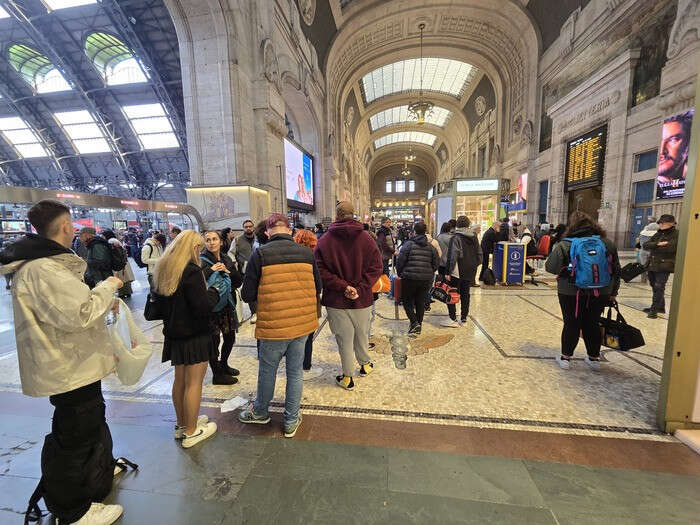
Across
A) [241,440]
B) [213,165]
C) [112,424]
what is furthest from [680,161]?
[213,165]

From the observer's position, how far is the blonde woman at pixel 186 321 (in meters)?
1.71

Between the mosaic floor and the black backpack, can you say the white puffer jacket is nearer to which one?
the mosaic floor

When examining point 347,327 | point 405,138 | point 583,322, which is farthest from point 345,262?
point 405,138

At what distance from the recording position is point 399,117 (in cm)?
3409

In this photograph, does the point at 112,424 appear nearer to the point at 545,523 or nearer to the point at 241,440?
the point at 241,440

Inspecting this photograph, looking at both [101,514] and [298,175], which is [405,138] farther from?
[101,514]

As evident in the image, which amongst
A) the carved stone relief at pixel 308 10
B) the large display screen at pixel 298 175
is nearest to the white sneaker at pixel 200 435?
→ the large display screen at pixel 298 175

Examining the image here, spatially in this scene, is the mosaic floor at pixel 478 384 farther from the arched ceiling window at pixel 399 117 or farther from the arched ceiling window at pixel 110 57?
the arched ceiling window at pixel 399 117

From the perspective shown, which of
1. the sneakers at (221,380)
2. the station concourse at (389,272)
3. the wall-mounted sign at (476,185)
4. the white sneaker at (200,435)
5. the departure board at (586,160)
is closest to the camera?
the station concourse at (389,272)

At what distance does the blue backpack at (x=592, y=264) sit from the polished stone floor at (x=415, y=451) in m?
0.95

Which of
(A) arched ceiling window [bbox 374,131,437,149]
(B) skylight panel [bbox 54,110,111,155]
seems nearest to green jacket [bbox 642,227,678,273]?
(B) skylight panel [bbox 54,110,111,155]

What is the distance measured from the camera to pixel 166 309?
1.78 metres

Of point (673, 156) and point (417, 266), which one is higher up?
point (673, 156)

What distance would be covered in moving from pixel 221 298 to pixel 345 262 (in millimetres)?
1035
